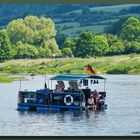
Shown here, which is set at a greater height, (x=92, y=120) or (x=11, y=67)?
(x=11, y=67)

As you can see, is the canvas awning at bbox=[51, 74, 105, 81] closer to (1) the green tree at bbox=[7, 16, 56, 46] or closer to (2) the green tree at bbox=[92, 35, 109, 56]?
(2) the green tree at bbox=[92, 35, 109, 56]

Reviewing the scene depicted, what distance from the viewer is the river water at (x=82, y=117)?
37.9ft

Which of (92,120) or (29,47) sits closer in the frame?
(29,47)

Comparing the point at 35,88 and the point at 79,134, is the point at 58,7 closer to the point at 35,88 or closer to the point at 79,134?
the point at 79,134

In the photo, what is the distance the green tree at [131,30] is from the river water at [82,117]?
0.77 m

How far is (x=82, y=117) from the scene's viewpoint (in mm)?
14094

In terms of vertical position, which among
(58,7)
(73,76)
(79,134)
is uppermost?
(58,7)

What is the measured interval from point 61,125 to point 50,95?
2512 mm

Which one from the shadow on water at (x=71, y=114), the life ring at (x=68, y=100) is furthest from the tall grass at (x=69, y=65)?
the life ring at (x=68, y=100)

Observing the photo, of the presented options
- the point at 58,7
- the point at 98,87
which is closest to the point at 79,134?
the point at 58,7

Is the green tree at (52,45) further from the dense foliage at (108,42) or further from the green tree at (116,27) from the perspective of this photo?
the green tree at (116,27)

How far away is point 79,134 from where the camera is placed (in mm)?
11266

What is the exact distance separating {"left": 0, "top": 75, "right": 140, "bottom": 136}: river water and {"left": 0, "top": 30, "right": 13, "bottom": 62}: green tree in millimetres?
510

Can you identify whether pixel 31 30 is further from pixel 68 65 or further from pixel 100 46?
pixel 100 46
